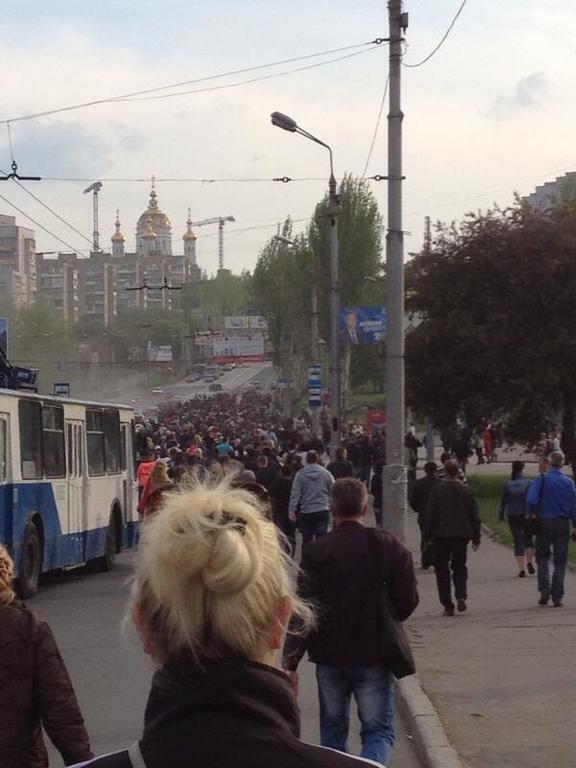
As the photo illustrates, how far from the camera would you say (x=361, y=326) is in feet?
125

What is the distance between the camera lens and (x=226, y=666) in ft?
7.86

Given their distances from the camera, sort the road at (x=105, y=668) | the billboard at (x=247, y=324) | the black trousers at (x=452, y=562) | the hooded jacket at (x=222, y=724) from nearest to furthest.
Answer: the hooded jacket at (x=222, y=724) < the road at (x=105, y=668) < the black trousers at (x=452, y=562) < the billboard at (x=247, y=324)

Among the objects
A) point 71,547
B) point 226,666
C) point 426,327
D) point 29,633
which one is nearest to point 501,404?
point 426,327

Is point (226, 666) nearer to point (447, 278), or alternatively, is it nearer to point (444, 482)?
point (444, 482)

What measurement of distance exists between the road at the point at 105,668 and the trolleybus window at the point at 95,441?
7.09ft

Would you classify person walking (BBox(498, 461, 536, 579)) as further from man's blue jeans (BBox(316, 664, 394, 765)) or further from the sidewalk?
man's blue jeans (BBox(316, 664, 394, 765))

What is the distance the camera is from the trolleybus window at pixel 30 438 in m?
17.4

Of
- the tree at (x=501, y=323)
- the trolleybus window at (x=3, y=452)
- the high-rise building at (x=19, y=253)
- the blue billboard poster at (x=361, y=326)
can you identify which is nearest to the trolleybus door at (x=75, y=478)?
the trolleybus window at (x=3, y=452)

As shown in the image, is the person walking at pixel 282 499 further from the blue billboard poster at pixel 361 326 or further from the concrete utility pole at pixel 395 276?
the blue billboard poster at pixel 361 326

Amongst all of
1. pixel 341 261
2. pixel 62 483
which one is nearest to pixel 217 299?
pixel 341 261

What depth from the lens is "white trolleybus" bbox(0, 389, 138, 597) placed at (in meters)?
16.9

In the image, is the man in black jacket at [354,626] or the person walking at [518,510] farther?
the person walking at [518,510]

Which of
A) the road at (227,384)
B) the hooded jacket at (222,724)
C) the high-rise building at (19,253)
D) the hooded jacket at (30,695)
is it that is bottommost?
the road at (227,384)

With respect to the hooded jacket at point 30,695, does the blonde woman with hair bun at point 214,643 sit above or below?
above
